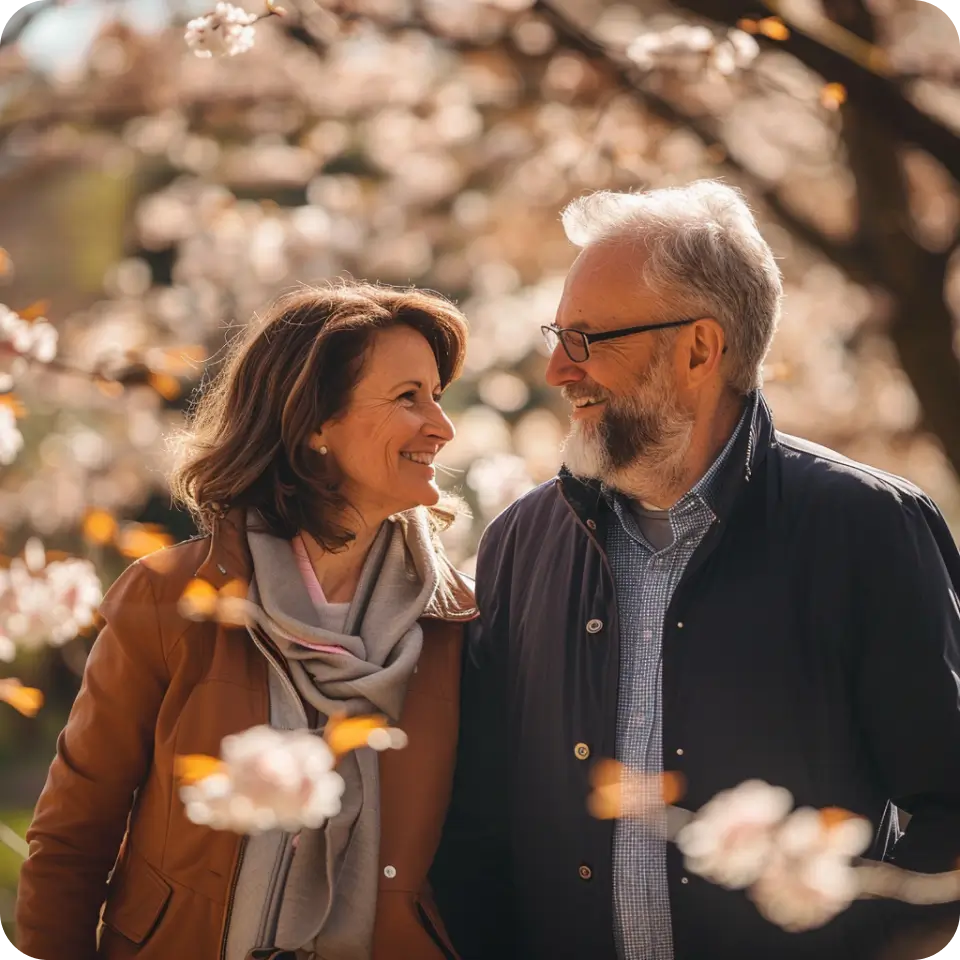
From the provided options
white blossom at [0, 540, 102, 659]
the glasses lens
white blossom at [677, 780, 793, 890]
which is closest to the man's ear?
the glasses lens

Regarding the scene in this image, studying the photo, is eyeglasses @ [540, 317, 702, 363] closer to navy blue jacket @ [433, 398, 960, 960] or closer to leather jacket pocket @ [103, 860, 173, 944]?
navy blue jacket @ [433, 398, 960, 960]

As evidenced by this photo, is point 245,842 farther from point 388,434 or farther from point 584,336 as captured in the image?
point 584,336

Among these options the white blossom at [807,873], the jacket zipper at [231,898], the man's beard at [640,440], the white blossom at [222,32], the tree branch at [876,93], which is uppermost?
the tree branch at [876,93]

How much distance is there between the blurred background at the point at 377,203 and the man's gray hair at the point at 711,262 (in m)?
1.73

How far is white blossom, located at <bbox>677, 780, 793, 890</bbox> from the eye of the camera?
1844 millimetres

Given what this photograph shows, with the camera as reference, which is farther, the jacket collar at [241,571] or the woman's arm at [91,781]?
the jacket collar at [241,571]

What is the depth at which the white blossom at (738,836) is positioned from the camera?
6.05 feet

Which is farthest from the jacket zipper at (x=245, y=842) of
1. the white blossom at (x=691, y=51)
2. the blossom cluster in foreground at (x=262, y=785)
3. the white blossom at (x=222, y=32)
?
the white blossom at (x=691, y=51)

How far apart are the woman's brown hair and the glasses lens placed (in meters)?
0.32

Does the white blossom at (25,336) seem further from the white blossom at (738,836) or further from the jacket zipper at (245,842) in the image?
the white blossom at (738,836)

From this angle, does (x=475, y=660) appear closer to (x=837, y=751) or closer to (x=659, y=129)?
(x=837, y=751)

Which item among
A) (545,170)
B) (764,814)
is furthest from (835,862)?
Answer: (545,170)

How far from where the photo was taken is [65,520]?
26.9 feet

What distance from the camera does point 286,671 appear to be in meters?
Answer: 2.31
